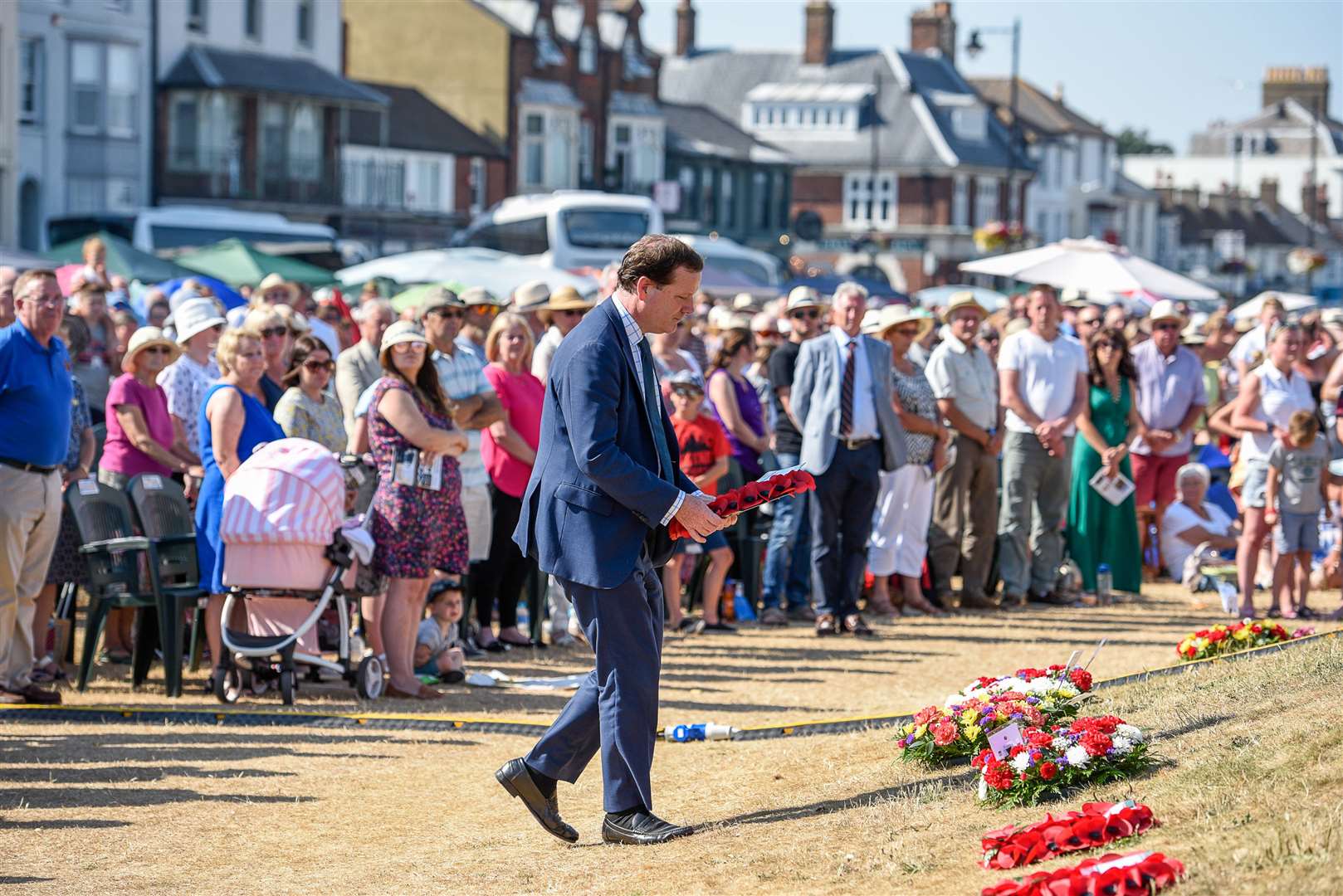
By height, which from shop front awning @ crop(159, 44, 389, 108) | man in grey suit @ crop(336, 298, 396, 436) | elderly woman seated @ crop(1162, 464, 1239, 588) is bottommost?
elderly woman seated @ crop(1162, 464, 1239, 588)

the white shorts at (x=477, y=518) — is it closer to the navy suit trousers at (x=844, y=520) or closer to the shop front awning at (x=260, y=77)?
the navy suit trousers at (x=844, y=520)

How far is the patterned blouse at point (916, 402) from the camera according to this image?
1373cm

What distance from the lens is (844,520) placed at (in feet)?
42.7

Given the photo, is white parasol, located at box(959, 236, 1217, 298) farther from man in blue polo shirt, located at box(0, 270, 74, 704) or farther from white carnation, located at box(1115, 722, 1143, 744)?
white carnation, located at box(1115, 722, 1143, 744)

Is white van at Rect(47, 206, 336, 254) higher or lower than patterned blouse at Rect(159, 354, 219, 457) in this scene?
higher

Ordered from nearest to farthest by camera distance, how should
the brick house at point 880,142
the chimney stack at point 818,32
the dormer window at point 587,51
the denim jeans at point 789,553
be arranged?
the denim jeans at point 789,553 < the dormer window at point 587,51 < the brick house at point 880,142 < the chimney stack at point 818,32

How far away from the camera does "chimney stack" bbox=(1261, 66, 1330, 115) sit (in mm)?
123312

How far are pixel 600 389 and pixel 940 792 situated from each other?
6.29ft

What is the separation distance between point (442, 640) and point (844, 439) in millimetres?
3132

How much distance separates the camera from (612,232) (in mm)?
42438

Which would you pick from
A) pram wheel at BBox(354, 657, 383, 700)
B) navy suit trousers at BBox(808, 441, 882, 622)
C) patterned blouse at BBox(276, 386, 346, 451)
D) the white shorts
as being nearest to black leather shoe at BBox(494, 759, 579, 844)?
pram wheel at BBox(354, 657, 383, 700)

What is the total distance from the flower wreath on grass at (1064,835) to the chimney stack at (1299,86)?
119 metres

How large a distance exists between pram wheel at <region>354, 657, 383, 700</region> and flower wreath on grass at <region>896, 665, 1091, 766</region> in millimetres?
3396

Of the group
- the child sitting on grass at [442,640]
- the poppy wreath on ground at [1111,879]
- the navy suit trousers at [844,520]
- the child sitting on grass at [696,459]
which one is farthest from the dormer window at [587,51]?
the poppy wreath on ground at [1111,879]
